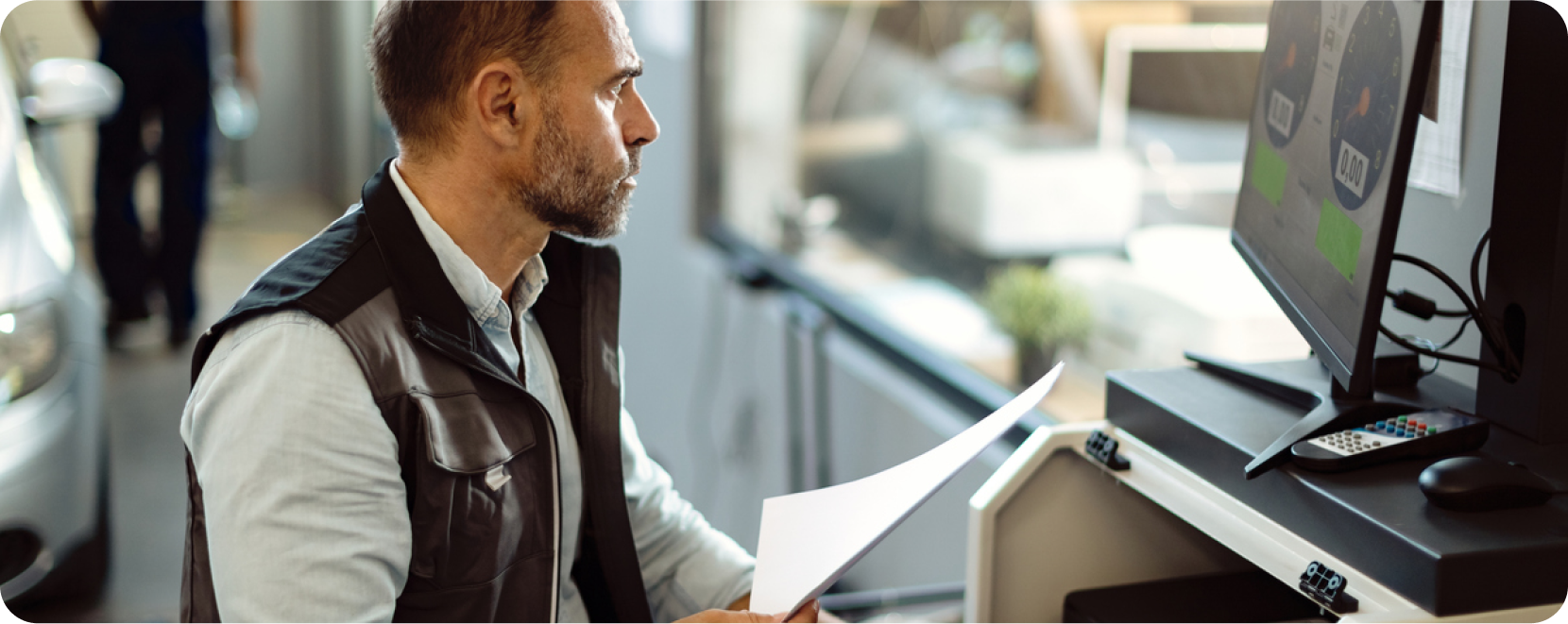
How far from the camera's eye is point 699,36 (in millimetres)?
3180

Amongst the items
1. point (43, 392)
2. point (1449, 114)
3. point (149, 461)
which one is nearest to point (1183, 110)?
point (1449, 114)

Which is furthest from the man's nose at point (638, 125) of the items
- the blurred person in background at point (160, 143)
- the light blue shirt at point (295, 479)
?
the blurred person in background at point (160, 143)

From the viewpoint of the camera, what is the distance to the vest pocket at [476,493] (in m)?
1.07

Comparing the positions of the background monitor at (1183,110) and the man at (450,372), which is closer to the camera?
the man at (450,372)

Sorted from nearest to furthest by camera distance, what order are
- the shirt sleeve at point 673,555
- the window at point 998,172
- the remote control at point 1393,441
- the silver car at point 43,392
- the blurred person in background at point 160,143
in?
1. the remote control at point 1393,441
2. the shirt sleeve at point 673,555
3. the silver car at point 43,392
4. the window at point 998,172
5. the blurred person in background at point 160,143

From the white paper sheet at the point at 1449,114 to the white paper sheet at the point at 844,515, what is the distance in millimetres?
545

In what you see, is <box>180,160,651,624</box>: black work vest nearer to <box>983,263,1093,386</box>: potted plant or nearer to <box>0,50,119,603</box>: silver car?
<box>0,50,119,603</box>: silver car

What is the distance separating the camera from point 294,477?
38.6 inches

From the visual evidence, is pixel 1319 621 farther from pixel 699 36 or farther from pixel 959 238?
pixel 699 36

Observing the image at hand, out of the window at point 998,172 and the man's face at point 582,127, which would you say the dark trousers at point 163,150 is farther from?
the man's face at point 582,127

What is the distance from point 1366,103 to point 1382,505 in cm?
29

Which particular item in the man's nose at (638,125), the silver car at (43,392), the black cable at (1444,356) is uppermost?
the man's nose at (638,125)

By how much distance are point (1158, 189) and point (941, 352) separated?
0.51 meters

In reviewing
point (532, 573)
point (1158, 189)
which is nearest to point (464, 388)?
point (532, 573)
